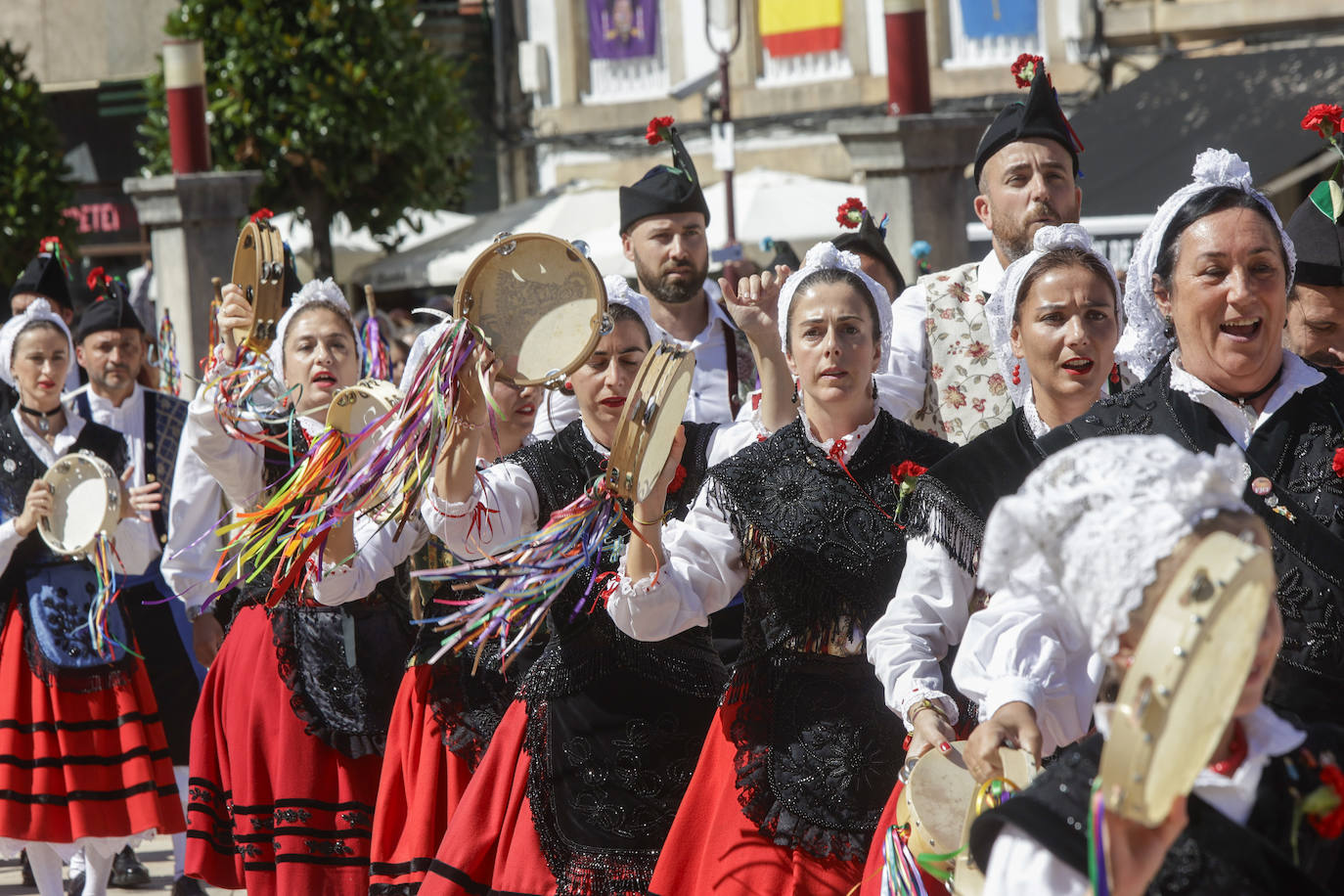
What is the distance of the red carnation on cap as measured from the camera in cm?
566

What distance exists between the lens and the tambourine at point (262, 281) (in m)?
5.00

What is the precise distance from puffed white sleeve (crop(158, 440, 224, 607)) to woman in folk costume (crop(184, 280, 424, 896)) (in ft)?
1.62

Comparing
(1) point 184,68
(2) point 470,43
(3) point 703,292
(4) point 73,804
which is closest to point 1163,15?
(2) point 470,43

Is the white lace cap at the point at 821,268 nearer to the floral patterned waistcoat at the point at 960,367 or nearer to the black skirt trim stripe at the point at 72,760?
the floral patterned waistcoat at the point at 960,367

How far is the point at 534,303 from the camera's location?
3.52 metres

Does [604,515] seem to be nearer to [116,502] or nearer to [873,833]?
[873,833]

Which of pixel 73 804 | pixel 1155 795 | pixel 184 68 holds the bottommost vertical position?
pixel 73 804

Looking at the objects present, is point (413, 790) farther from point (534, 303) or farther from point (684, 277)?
point (684, 277)

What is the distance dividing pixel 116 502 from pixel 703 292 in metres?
2.14

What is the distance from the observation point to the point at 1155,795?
1.89m

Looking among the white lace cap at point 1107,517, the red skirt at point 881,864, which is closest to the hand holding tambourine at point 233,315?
the red skirt at point 881,864

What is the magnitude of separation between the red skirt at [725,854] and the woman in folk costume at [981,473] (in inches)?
8.9

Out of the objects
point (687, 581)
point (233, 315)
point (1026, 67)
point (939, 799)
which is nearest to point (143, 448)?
point (233, 315)

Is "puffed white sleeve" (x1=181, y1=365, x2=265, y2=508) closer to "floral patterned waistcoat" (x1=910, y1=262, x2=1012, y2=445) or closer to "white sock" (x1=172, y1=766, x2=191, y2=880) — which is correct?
"white sock" (x1=172, y1=766, x2=191, y2=880)
